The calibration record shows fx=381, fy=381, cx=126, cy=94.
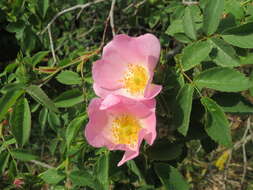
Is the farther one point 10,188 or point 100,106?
point 10,188

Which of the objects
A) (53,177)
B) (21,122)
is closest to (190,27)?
(21,122)

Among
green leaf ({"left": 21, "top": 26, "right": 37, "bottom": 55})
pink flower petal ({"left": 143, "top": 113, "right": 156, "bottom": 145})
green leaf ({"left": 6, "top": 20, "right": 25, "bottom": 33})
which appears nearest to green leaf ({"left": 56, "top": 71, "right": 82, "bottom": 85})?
pink flower petal ({"left": 143, "top": 113, "right": 156, "bottom": 145})

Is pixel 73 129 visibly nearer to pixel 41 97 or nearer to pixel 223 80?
pixel 41 97

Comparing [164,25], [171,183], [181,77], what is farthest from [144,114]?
[164,25]

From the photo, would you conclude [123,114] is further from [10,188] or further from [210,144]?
[10,188]

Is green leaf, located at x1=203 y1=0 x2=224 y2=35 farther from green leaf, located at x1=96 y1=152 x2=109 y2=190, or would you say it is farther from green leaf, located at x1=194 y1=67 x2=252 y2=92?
green leaf, located at x1=96 y1=152 x2=109 y2=190

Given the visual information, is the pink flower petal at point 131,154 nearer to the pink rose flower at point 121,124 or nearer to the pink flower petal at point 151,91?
the pink rose flower at point 121,124

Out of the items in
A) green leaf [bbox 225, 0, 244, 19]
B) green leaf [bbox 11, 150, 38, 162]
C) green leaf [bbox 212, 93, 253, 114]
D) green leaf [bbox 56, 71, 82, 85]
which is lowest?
green leaf [bbox 11, 150, 38, 162]
